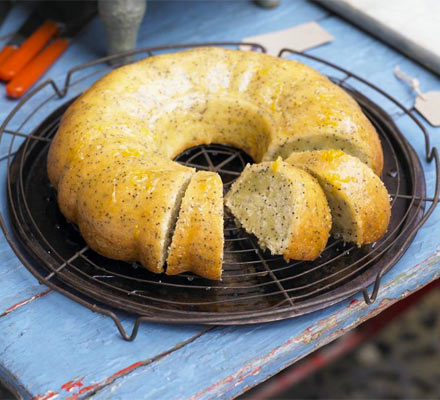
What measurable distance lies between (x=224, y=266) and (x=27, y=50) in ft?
6.33

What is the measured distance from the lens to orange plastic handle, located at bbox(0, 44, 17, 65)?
11.0 ft

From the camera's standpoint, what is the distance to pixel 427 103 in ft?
10.9

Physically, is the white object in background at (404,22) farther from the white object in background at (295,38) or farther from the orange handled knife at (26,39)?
the orange handled knife at (26,39)

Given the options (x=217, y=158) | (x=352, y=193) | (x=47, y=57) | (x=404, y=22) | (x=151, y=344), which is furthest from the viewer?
(x=404, y=22)

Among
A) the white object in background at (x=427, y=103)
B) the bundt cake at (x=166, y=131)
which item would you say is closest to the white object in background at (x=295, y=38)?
the white object in background at (x=427, y=103)

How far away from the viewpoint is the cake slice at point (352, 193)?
7.60 ft

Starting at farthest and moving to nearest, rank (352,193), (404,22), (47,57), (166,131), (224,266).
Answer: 1. (404,22)
2. (47,57)
3. (166,131)
4. (224,266)
5. (352,193)

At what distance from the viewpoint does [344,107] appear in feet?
8.62

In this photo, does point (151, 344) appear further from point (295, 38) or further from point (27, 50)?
point (295, 38)

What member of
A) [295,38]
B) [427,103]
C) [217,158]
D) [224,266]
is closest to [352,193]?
[224,266]

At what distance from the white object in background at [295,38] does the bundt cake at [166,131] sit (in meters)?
0.87

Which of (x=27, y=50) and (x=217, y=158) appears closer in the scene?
(x=217, y=158)

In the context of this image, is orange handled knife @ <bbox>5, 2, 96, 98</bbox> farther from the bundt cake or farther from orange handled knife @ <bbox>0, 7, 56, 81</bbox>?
the bundt cake

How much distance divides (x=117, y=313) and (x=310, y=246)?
82 cm
